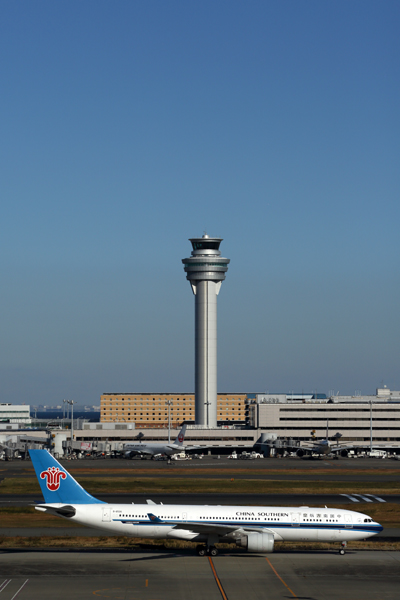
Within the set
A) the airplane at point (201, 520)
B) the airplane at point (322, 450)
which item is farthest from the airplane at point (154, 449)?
the airplane at point (201, 520)

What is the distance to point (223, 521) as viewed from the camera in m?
52.4

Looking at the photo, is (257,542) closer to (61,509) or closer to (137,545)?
(137,545)

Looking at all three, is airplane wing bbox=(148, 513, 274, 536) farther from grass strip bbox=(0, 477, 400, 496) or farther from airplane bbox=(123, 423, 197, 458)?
airplane bbox=(123, 423, 197, 458)

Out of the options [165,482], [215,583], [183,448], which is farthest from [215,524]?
[183,448]

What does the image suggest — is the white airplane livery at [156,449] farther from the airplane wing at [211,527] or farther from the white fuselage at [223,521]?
the airplane wing at [211,527]

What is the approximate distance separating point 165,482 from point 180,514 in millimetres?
51841

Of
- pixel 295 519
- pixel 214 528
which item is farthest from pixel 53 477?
pixel 295 519

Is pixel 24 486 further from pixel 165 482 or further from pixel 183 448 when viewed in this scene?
pixel 183 448

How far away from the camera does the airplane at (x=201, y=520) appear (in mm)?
51812

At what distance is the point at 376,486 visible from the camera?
331ft

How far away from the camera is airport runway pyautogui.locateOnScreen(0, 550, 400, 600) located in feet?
139

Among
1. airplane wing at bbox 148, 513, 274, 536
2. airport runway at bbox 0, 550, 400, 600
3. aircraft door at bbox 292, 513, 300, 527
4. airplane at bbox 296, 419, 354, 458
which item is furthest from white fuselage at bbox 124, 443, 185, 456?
airplane wing at bbox 148, 513, 274, 536

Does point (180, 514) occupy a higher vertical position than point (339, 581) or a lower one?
higher

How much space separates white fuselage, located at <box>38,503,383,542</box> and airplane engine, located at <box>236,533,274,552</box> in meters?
0.60
